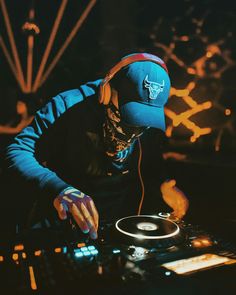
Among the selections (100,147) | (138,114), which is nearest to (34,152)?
(100,147)

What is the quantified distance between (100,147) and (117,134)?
15 cm

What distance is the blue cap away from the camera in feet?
3.76

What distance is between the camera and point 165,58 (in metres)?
3.33

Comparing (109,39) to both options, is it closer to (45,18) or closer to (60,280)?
(45,18)

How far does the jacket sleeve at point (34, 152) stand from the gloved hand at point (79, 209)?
37 mm

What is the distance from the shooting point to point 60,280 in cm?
74

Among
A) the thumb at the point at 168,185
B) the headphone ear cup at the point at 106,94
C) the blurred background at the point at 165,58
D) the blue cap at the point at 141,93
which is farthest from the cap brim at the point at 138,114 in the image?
the blurred background at the point at 165,58

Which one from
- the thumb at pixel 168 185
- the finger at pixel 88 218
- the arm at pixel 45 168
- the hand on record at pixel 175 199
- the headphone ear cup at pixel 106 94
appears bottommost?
the hand on record at pixel 175 199

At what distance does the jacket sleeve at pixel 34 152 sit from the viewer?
3.25 ft

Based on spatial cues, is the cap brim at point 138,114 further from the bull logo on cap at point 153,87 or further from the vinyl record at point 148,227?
the vinyl record at point 148,227

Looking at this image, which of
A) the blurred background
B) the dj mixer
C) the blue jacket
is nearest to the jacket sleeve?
the blue jacket

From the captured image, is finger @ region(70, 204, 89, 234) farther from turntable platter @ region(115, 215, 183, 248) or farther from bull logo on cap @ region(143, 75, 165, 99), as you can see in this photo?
bull logo on cap @ region(143, 75, 165, 99)

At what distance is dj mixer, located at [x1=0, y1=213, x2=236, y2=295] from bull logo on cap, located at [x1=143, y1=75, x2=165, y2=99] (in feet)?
1.54

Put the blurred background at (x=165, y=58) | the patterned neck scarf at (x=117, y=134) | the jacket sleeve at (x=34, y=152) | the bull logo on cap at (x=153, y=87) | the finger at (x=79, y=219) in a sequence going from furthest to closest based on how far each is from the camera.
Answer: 1. the blurred background at (x=165, y=58)
2. the patterned neck scarf at (x=117, y=134)
3. the bull logo on cap at (x=153, y=87)
4. the jacket sleeve at (x=34, y=152)
5. the finger at (x=79, y=219)
